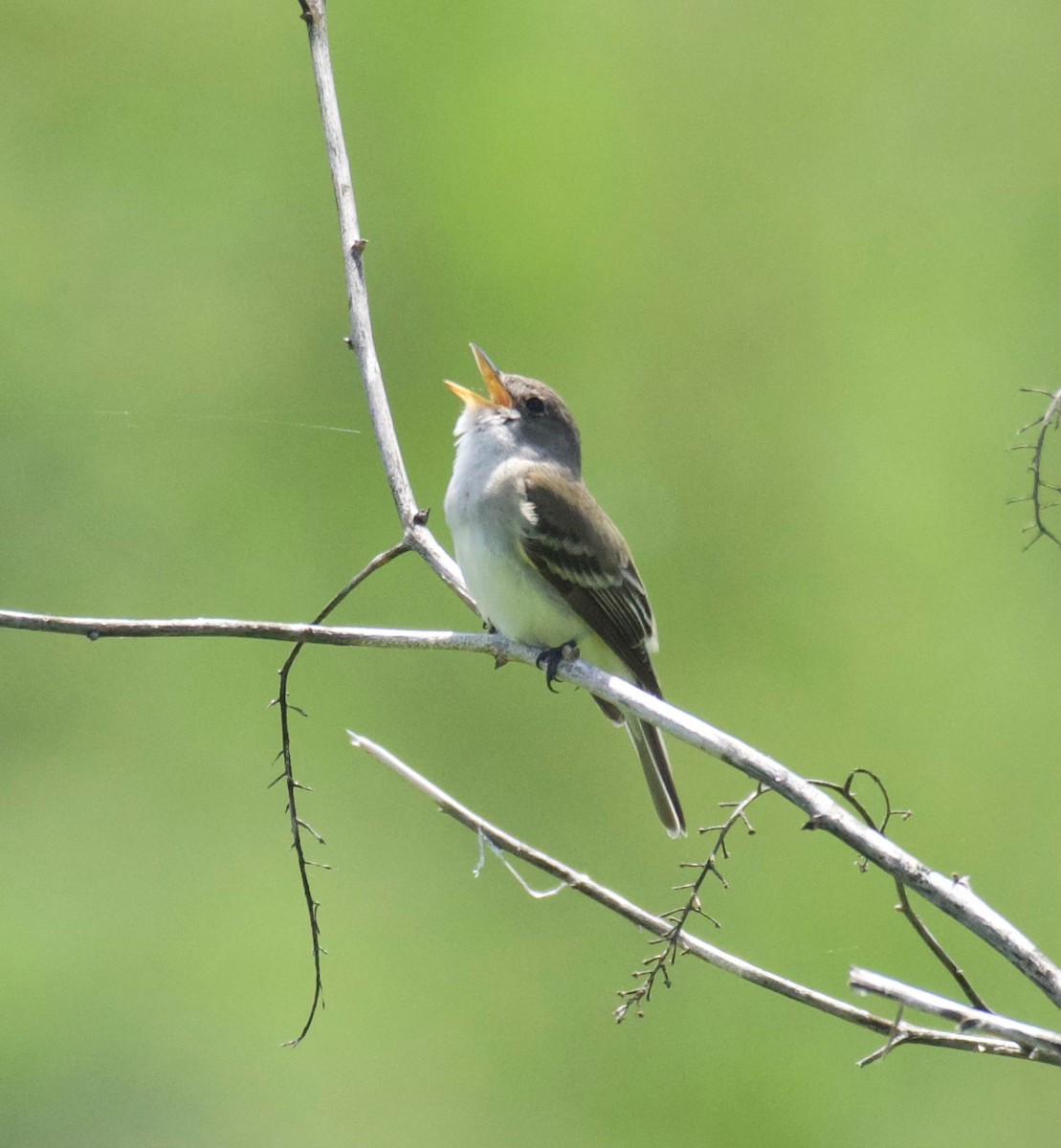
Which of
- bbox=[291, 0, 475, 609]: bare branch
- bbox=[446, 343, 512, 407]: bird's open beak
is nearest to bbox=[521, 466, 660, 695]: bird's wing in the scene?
bbox=[446, 343, 512, 407]: bird's open beak

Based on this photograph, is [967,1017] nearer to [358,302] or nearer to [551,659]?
[551,659]

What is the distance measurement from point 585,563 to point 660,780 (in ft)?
1.10

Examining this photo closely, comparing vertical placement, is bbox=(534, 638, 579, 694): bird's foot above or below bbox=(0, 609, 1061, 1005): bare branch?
below

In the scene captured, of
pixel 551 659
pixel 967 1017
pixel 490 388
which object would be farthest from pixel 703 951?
pixel 490 388

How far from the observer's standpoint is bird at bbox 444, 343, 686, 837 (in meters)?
1.80

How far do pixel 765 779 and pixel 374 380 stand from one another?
0.68 meters

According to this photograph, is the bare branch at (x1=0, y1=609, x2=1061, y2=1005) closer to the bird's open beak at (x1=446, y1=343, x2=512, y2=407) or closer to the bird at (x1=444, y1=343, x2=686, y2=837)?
the bird at (x1=444, y1=343, x2=686, y2=837)

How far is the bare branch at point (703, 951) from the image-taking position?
3.36ft

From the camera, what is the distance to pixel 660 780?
6.13 feet

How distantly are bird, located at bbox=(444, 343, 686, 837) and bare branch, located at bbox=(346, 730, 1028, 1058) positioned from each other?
573 millimetres

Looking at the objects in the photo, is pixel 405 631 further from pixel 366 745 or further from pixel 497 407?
pixel 497 407

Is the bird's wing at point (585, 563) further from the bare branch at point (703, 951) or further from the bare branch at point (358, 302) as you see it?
the bare branch at point (703, 951)

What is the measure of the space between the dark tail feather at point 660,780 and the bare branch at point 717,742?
47cm

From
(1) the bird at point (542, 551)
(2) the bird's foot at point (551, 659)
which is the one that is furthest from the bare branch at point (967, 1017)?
(1) the bird at point (542, 551)
